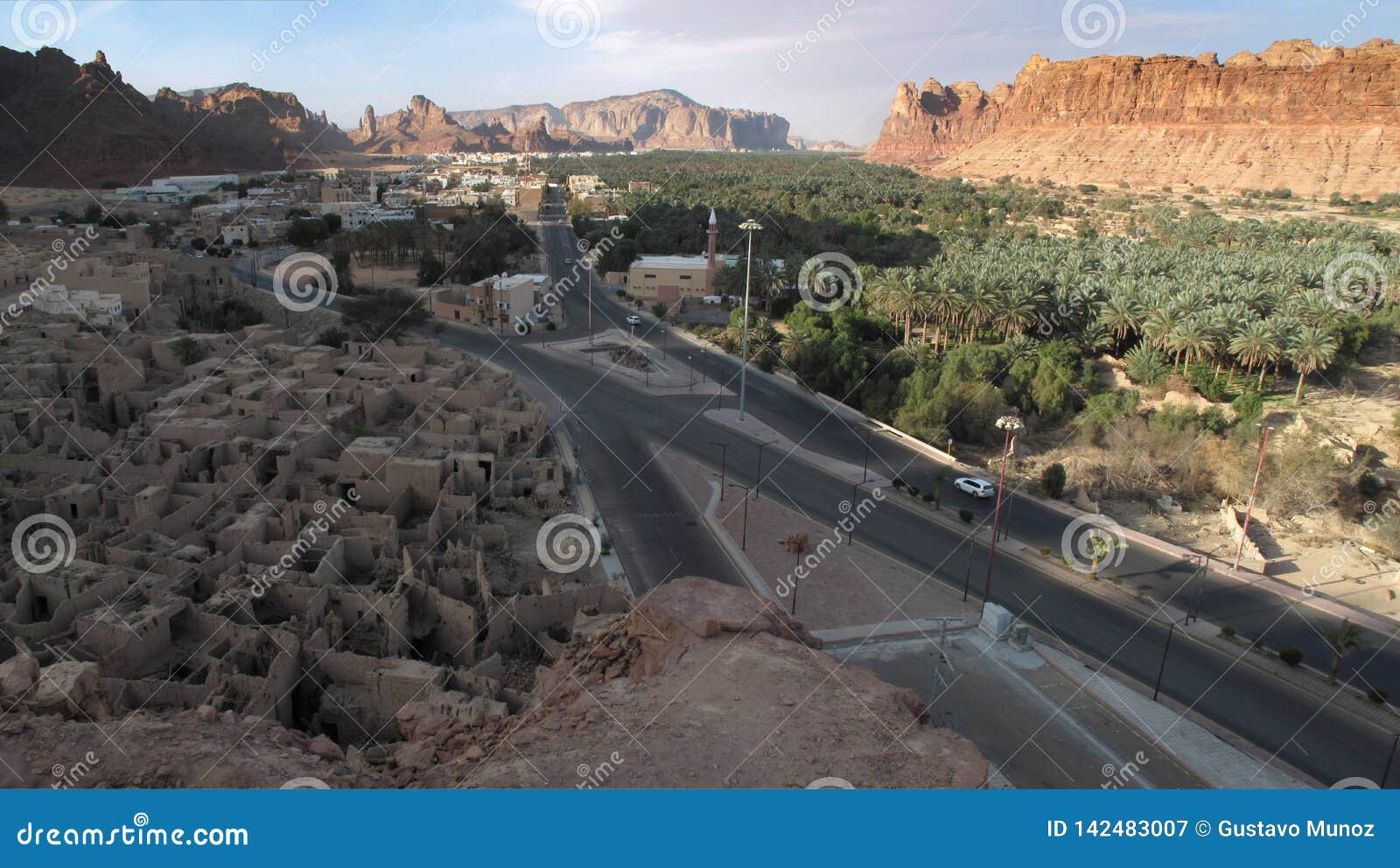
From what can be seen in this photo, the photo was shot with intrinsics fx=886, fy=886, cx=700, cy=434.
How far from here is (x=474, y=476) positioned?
2717 cm

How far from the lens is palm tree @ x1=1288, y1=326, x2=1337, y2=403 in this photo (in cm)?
3938

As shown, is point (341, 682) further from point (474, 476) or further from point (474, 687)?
point (474, 476)

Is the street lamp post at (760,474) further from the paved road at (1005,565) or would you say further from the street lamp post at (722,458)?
the street lamp post at (722,458)

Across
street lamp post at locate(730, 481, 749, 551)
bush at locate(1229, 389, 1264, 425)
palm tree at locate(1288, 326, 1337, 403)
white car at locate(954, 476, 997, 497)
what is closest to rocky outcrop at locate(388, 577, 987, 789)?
street lamp post at locate(730, 481, 749, 551)

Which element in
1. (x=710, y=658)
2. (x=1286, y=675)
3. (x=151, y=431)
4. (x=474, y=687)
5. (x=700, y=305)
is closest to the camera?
(x=710, y=658)

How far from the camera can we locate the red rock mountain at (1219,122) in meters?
97.9

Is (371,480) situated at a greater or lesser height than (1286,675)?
greater

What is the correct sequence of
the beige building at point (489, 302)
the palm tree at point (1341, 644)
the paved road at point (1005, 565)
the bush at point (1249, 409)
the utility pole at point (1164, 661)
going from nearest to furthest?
the paved road at point (1005, 565), the utility pole at point (1164, 661), the palm tree at point (1341, 644), the bush at point (1249, 409), the beige building at point (489, 302)

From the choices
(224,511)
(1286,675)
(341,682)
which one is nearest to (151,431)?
(224,511)

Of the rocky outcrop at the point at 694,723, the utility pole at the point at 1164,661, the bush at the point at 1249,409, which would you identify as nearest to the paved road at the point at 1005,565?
the utility pole at the point at 1164,661

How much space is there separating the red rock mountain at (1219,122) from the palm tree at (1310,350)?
70.0 metres

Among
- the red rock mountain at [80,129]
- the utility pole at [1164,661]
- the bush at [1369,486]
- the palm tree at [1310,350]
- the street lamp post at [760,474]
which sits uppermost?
the red rock mountain at [80,129]

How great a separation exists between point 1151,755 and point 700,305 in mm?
51164

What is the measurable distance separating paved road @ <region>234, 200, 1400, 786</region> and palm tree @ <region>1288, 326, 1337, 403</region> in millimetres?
18116
